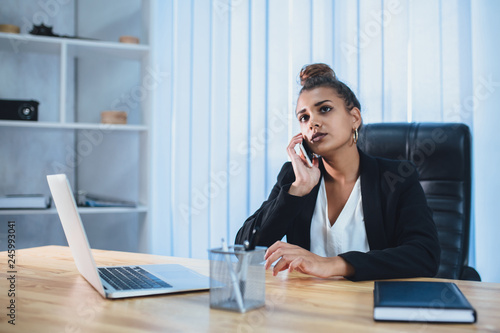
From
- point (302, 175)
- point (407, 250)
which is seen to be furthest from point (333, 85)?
point (407, 250)

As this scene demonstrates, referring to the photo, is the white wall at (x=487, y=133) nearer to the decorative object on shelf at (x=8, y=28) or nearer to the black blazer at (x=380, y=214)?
the black blazer at (x=380, y=214)

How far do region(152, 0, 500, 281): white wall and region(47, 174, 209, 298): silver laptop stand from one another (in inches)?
53.8

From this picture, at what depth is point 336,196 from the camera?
1.66 meters

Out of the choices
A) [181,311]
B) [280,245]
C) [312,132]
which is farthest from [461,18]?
[181,311]

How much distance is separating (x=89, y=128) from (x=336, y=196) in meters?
1.68

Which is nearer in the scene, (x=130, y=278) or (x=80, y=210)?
(x=130, y=278)

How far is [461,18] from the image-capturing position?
2.08 metres

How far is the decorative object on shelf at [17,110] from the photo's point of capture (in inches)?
102

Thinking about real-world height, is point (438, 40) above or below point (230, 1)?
below

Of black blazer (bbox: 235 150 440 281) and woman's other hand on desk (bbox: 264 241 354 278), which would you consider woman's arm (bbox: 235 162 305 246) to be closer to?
black blazer (bbox: 235 150 440 281)

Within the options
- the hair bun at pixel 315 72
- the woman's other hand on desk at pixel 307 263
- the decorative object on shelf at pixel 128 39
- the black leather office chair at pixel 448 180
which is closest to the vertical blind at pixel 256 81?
the decorative object on shelf at pixel 128 39

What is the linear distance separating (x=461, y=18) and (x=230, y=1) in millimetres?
1214

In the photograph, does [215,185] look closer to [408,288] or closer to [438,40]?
[438,40]

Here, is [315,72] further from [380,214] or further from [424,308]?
[424,308]
